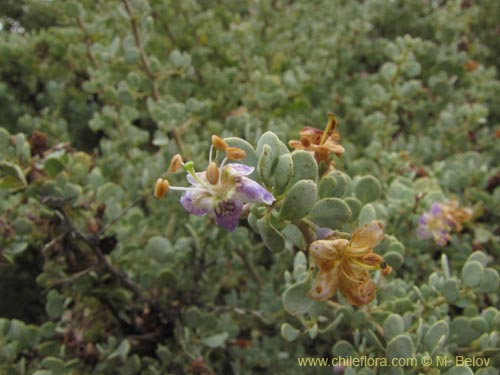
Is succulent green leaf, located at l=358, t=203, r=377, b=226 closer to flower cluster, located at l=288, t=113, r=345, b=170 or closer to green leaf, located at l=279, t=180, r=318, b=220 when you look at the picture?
flower cluster, located at l=288, t=113, r=345, b=170

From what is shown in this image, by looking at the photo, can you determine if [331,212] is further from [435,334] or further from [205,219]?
[205,219]

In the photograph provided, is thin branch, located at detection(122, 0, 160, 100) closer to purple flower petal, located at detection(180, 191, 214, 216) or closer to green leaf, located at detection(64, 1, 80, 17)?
green leaf, located at detection(64, 1, 80, 17)

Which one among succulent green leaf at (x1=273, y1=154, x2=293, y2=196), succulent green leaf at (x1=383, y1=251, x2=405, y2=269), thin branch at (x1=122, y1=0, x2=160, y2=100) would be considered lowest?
succulent green leaf at (x1=383, y1=251, x2=405, y2=269)

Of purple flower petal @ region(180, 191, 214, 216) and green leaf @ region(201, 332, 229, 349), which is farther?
green leaf @ region(201, 332, 229, 349)

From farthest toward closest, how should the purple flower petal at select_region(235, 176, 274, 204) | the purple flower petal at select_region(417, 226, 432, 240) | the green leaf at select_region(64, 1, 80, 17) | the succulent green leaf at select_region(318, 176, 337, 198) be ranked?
the green leaf at select_region(64, 1, 80, 17)
the purple flower petal at select_region(417, 226, 432, 240)
the succulent green leaf at select_region(318, 176, 337, 198)
the purple flower petal at select_region(235, 176, 274, 204)

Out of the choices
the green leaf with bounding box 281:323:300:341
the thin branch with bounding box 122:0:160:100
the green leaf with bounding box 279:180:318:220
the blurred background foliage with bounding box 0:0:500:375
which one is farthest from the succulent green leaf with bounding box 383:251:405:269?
the thin branch with bounding box 122:0:160:100

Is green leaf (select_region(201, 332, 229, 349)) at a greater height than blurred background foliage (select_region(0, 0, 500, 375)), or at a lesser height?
lesser

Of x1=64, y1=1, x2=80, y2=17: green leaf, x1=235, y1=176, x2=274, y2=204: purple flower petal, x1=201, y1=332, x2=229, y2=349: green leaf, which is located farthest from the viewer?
x1=64, y1=1, x2=80, y2=17: green leaf

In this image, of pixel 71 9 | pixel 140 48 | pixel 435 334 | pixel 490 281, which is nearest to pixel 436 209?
Result: pixel 490 281

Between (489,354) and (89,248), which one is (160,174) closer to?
(89,248)

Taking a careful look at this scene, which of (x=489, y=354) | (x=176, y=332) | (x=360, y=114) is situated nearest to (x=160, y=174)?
(x=176, y=332)
